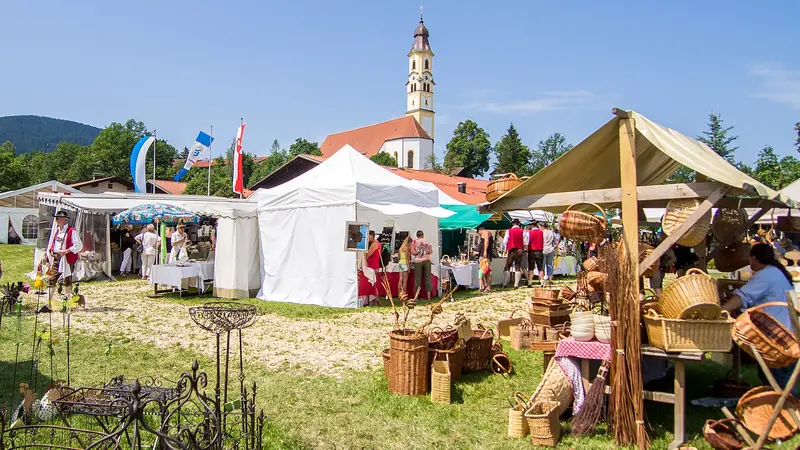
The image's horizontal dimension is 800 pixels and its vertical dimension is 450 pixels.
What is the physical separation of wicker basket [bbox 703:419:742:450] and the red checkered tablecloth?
2.60 feet

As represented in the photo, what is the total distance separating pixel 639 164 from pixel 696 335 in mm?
2502

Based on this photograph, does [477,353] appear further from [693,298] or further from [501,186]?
[693,298]

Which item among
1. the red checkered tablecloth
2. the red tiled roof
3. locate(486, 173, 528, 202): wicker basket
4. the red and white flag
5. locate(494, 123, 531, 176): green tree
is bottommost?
the red checkered tablecloth

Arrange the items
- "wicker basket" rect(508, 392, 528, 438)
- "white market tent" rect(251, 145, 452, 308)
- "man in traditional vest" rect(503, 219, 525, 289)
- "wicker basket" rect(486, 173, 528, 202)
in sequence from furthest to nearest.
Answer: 1. "man in traditional vest" rect(503, 219, 525, 289)
2. "white market tent" rect(251, 145, 452, 308)
3. "wicker basket" rect(486, 173, 528, 202)
4. "wicker basket" rect(508, 392, 528, 438)

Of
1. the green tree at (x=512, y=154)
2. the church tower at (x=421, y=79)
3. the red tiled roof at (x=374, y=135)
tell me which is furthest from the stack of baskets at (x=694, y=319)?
the church tower at (x=421, y=79)

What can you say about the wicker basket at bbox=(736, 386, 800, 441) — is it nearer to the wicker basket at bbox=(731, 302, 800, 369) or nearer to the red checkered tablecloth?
the wicker basket at bbox=(731, 302, 800, 369)

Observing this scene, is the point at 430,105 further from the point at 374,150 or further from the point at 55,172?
the point at 55,172

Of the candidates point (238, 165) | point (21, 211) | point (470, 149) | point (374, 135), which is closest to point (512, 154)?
point (470, 149)

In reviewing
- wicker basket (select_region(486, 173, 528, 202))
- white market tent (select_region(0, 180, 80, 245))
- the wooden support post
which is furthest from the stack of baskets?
white market tent (select_region(0, 180, 80, 245))

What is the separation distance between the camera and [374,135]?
251ft

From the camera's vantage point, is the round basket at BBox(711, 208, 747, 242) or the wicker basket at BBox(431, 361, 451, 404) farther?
the round basket at BBox(711, 208, 747, 242)

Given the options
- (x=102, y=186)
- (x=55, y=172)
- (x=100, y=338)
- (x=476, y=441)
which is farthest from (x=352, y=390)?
(x=55, y=172)

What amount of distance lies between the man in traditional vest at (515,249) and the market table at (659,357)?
8.89 metres

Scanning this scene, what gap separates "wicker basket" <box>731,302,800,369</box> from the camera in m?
3.48
